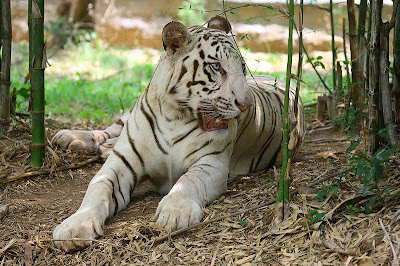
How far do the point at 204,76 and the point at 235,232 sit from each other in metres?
0.98

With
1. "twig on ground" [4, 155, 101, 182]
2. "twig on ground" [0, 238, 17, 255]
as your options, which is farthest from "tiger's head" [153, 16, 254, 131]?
"twig on ground" [0, 238, 17, 255]

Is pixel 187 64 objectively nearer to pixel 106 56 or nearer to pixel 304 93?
pixel 304 93

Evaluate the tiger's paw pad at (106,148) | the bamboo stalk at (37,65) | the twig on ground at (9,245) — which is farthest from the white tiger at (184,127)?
the tiger's paw pad at (106,148)

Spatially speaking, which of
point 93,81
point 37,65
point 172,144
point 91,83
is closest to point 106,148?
point 37,65

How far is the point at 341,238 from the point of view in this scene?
249 cm

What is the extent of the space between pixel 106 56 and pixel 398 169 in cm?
770

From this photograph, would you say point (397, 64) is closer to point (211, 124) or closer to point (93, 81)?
point (211, 124)

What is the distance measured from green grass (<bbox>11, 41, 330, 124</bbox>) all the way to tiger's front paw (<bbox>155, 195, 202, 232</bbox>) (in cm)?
284

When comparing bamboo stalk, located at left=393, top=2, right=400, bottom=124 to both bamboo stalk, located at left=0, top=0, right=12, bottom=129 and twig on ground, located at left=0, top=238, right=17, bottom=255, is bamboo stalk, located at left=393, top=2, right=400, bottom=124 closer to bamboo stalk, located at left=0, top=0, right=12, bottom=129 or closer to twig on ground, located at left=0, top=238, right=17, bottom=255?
twig on ground, located at left=0, top=238, right=17, bottom=255

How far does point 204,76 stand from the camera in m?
3.34

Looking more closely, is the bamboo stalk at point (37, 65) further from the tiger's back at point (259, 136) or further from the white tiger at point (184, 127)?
the tiger's back at point (259, 136)

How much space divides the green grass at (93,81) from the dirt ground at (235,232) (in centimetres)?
219

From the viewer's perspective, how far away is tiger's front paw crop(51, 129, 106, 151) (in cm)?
446

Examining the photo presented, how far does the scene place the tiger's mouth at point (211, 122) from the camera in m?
3.43
